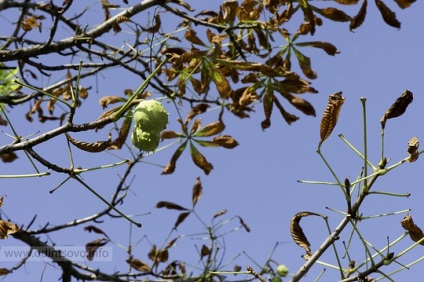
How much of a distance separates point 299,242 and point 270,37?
163 centimetres

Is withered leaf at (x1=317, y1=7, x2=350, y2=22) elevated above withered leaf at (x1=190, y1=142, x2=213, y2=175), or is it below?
above

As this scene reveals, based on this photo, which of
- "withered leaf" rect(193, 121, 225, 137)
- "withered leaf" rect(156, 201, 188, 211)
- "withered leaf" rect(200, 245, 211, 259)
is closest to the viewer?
"withered leaf" rect(193, 121, 225, 137)

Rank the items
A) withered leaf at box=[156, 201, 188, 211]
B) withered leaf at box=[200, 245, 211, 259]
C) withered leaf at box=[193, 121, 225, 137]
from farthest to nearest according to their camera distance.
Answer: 1. withered leaf at box=[200, 245, 211, 259]
2. withered leaf at box=[156, 201, 188, 211]
3. withered leaf at box=[193, 121, 225, 137]

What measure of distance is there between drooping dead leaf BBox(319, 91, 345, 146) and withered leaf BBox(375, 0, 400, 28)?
4.52ft

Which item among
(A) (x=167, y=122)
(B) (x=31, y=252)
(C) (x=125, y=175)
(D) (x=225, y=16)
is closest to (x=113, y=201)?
(C) (x=125, y=175)

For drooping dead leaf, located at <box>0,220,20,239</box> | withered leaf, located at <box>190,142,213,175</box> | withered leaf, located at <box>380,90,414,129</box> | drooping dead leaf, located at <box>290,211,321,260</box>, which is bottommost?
drooping dead leaf, located at <box>290,211,321,260</box>

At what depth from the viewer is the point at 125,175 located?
3230mm

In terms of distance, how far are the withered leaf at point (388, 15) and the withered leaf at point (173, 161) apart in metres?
1.13

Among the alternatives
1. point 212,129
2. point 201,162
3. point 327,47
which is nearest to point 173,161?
point 201,162

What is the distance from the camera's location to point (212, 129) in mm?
2797

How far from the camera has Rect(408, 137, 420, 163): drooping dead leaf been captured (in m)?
1.31

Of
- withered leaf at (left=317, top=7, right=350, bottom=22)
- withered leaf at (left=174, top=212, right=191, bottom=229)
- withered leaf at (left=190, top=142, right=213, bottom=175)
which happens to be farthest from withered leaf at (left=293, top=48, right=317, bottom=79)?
withered leaf at (left=174, top=212, right=191, bottom=229)

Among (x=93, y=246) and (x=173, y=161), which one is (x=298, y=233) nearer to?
(x=173, y=161)

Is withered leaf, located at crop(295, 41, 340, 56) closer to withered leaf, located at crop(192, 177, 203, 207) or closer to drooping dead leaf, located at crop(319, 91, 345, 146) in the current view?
withered leaf, located at crop(192, 177, 203, 207)
